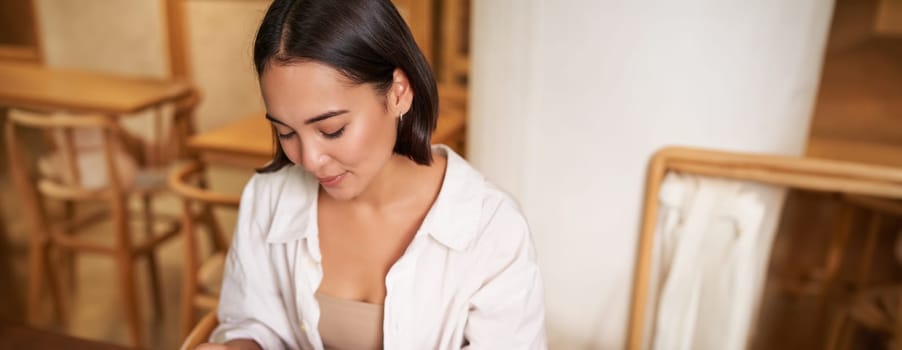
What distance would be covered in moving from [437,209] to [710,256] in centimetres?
57

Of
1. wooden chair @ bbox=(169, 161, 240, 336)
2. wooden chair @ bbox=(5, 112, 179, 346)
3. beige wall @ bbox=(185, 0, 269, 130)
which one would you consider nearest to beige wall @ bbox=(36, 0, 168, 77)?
beige wall @ bbox=(185, 0, 269, 130)

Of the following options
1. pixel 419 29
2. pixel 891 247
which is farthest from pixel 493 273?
pixel 419 29

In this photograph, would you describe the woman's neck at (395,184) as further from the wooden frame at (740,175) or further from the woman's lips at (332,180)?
the wooden frame at (740,175)

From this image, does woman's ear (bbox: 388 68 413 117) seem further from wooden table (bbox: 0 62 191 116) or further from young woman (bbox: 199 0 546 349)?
wooden table (bbox: 0 62 191 116)

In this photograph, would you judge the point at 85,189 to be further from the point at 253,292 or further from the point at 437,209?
the point at 437,209

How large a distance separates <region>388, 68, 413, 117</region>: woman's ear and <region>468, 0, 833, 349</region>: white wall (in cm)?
40

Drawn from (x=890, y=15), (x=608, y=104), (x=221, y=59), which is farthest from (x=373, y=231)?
(x=221, y=59)

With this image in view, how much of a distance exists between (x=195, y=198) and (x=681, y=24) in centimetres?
121

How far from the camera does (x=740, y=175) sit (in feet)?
4.03

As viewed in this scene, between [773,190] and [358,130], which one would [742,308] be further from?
[358,130]

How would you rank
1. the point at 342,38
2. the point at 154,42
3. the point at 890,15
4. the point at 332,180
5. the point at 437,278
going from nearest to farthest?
the point at 342,38, the point at 332,180, the point at 437,278, the point at 890,15, the point at 154,42

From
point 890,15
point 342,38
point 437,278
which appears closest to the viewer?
point 342,38

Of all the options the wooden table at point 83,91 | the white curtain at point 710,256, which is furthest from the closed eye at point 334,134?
the wooden table at point 83,91

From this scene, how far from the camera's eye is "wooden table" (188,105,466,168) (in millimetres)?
2078
